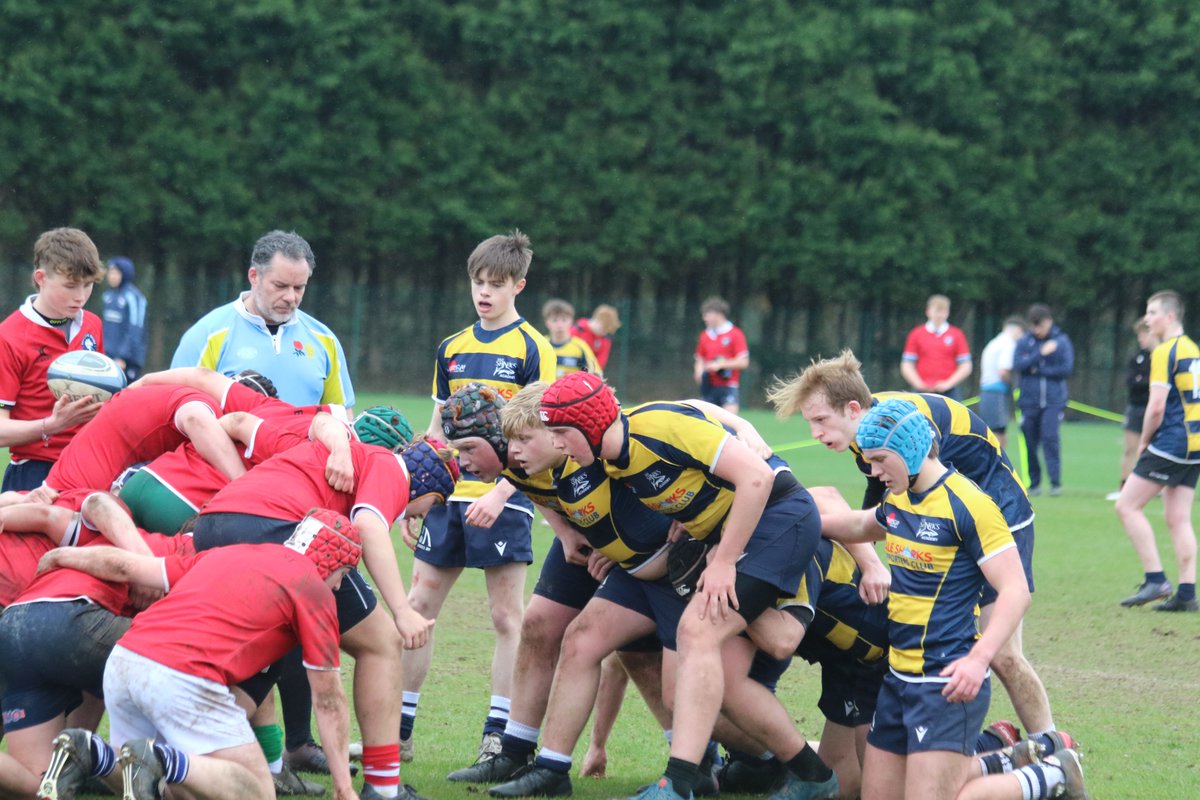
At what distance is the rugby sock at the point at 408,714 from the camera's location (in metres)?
6.53

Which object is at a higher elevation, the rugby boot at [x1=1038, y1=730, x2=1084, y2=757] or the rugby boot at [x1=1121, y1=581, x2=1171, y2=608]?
the rugby boot at [x1=1038, y1=730, x2=1084, y2=757]

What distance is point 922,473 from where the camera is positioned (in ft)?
17.7

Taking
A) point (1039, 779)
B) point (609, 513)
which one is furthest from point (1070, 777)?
point (609, 513)

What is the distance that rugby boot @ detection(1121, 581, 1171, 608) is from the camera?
10172 mm

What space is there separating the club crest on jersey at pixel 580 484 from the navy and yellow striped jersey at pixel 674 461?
6.3 inches

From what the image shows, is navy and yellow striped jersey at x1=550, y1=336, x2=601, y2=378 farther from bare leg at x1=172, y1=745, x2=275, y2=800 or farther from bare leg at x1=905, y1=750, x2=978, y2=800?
bare leg at x1=172, y1=745, x2=275, y2=800

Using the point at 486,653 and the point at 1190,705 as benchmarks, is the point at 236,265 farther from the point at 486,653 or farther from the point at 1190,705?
the point at 1190,705

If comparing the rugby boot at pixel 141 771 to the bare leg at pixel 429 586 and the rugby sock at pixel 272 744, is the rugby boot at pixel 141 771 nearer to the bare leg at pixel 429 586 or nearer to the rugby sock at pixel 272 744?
the rugby sock at pixel 272 744

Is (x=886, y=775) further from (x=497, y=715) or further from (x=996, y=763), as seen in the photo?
(x=497, y=715)

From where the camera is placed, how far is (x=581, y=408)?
5281 mm

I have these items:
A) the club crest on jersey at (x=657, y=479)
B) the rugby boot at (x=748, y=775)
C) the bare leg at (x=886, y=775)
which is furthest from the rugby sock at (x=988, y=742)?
the club crest on jersey at (x=657, y=479)

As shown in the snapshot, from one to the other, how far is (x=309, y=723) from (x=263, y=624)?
5.12ft

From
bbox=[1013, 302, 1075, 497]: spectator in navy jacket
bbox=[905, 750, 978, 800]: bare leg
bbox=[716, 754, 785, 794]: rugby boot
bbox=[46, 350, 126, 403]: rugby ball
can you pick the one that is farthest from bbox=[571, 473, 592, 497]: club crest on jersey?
bbox=[1013, 302, 1075, 497]: spectator in navy jacket

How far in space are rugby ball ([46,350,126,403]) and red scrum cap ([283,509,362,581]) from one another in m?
1.96
